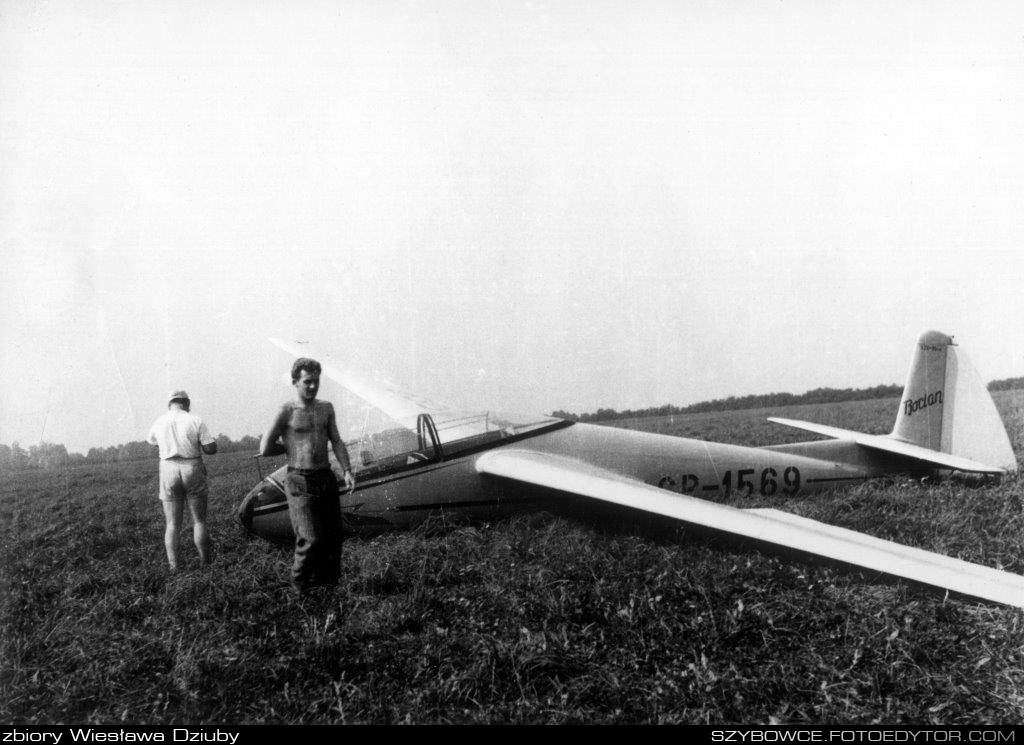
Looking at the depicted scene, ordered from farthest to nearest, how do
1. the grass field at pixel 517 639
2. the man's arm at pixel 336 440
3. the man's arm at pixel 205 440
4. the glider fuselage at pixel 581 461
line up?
1. the glider fuselage at pixel 581 461
2. the man's arm at pixel 205 440
3. the man's arm at pixel 336 440
4. the grass field at pixel 517 639

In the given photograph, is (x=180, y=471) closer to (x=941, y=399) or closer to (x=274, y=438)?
(x=274, y=438)

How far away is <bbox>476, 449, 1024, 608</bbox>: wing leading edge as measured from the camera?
3219 millimetres

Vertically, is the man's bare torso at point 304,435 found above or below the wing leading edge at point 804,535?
above

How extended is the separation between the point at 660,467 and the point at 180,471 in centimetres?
505

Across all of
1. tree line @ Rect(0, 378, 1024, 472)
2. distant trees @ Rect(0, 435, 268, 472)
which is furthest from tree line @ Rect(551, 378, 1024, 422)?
distant trees @ Rect(0, 435, 268, 472)

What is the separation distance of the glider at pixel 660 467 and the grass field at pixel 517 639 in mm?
318

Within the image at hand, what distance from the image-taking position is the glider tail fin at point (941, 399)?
8211 millimetres

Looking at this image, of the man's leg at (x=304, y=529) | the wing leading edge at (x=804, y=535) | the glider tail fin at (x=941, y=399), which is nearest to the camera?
the wing leading edge at (x=804, y=535)

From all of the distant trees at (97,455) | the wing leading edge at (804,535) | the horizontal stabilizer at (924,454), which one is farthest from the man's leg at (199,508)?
the distant trees at (97,455)

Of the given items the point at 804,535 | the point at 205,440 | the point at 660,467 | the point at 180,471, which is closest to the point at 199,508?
the point at 180,471

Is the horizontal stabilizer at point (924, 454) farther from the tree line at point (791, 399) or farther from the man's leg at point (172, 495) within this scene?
the tree line at point (791, 399)

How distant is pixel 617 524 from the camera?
5.68m
